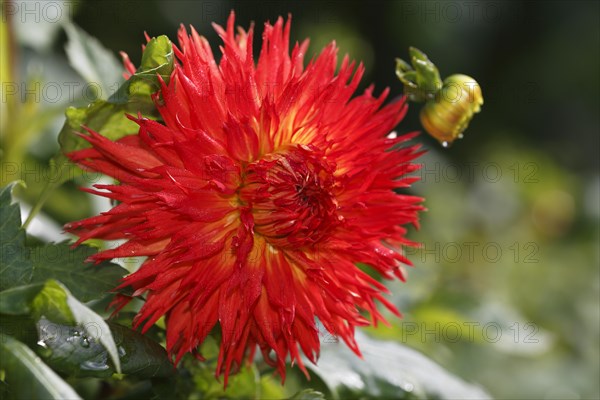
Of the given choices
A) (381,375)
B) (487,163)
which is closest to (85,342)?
(381,375)

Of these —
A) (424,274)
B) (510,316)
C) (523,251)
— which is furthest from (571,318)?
(424,274)

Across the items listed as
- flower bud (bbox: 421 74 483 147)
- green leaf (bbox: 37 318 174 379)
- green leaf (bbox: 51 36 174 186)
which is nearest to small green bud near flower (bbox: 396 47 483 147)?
flower bud (bbox: 421 74 483 147)

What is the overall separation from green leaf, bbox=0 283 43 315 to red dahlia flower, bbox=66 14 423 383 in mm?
103

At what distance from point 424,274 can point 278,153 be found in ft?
2.07

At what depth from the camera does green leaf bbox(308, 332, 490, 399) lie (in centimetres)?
90

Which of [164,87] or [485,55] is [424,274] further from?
[485,55]

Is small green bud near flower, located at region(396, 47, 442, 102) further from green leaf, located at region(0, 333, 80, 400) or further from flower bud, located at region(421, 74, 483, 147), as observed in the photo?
green leaf, located at region(0, 333, 80, 400)

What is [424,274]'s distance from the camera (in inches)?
51.4

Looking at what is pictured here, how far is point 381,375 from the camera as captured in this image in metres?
0.93

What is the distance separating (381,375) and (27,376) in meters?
0.47

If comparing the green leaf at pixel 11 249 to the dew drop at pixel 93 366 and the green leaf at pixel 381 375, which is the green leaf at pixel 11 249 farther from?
the green leaf at pixel 381 375

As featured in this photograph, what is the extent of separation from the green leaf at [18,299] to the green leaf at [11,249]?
0.08 metres

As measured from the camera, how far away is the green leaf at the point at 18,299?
1.93 ft

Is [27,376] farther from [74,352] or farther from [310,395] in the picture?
[310,395]
